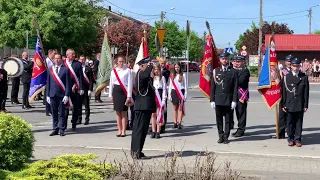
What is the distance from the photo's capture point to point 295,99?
10602mm

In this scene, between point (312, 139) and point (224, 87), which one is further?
point (312, 139)

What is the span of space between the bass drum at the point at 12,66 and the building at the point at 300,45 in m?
41.4

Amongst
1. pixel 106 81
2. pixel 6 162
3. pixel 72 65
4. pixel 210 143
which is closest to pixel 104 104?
pixel 106 81

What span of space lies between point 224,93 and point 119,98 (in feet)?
7.69

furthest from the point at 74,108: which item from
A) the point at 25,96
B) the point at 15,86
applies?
the point at 15,86

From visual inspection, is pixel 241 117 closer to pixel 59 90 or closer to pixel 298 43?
pixel 59 90

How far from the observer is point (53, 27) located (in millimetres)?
39812

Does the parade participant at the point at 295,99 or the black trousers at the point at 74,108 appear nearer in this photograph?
the parade participant at the point at 295,99

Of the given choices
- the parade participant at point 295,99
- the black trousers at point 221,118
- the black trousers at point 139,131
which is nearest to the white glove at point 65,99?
the black trousers at point 139,131

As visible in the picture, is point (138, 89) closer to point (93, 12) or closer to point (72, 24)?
point (72, 24)

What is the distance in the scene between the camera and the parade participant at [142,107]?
9.03 meters

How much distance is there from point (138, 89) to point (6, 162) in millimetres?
3202

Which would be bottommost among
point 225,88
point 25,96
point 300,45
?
point 25,96

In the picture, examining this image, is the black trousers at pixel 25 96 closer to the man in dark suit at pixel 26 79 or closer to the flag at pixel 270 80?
the man in dark suit at pixel 26 79
